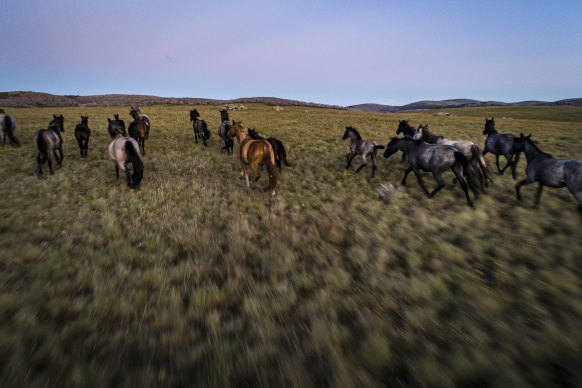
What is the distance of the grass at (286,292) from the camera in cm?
209

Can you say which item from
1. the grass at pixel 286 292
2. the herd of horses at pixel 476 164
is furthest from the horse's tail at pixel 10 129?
the herd of horses at pixel 476 164

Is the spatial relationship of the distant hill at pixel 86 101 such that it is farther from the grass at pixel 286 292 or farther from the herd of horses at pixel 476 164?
the grass at pixel 286 292

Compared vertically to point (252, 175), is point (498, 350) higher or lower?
lower

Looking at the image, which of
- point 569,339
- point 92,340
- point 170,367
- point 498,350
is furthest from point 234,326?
point 569,339

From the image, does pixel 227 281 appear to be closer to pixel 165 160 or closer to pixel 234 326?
pixel 234 326

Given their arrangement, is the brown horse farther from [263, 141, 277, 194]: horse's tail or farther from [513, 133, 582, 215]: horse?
[513, 133, 582, 215]: horse

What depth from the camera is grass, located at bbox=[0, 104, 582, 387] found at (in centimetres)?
209

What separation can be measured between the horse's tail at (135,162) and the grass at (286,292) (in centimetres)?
72

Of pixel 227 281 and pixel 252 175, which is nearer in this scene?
pixel 227 281

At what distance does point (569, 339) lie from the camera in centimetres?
241

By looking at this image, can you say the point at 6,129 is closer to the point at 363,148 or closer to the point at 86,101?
the point at 363,148

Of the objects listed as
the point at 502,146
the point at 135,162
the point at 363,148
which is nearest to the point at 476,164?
the point at 502,146

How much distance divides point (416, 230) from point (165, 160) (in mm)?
12014

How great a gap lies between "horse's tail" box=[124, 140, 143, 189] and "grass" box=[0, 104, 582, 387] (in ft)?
2.35
